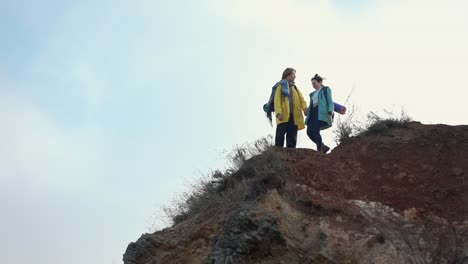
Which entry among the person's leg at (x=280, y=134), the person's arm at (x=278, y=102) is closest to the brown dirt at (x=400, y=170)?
the person's leg at (x=280, y=134)

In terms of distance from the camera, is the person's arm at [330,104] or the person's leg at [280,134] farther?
the person's leg at [280,134]

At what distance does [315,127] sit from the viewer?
10.9 meters

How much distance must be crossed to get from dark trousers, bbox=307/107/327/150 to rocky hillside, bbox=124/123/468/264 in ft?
2.20

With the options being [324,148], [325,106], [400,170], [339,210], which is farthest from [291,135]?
[339,210]

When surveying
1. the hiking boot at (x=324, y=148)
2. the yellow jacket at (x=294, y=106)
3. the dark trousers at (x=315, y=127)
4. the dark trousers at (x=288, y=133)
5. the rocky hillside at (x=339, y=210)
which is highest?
the yellow jacket at (x=294, y=106)

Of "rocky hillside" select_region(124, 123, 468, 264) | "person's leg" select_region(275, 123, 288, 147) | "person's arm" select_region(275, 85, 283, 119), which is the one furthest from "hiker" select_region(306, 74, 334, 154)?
"rocky hillside" select_region(124, 123, 468, 264)

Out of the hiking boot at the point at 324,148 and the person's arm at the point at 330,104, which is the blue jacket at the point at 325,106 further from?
the hiking boot at the point at 324,148

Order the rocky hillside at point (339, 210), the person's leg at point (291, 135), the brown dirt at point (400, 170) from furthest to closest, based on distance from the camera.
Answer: the person's leg at point (291, 135), the brown dirt at point (400, 170), the rocky hillside at point (339, 210)

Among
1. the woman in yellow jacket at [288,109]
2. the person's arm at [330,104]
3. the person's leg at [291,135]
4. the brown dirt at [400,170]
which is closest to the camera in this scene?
the brown dirt at [400,170]

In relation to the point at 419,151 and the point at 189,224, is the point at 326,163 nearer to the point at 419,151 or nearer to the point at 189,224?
the point at 419,151

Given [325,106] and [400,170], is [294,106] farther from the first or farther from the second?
[400,170]

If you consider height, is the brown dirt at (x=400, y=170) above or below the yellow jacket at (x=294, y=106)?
below

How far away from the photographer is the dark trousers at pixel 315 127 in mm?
10914

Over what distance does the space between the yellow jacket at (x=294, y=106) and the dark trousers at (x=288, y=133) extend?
0.07m
